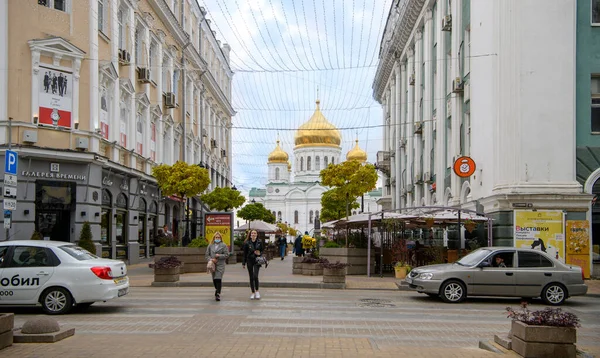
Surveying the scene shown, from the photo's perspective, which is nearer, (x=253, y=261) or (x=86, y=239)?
(x=253, y=261)

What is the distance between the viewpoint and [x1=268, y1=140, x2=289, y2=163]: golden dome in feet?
449

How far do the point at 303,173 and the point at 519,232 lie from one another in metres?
110

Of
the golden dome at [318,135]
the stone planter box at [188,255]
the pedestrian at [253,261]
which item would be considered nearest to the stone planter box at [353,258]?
the stone planter box at [188,255]

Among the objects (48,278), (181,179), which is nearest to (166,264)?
(48,278)

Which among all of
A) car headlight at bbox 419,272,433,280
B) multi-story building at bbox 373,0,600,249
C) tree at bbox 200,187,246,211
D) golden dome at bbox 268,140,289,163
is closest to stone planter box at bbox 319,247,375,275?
multi-story building at bbox 373,0,600,249

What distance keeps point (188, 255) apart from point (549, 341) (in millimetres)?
18090

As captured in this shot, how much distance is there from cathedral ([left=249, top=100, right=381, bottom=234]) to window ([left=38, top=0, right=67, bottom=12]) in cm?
9764

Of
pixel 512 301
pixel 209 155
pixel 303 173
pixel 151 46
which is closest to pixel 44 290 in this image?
pixel 512 301

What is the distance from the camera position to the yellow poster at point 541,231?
77.0 feet

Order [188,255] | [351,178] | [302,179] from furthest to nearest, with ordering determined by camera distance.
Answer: [302,179], [351,178], [188,255]

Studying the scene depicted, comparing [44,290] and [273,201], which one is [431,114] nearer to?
[44,290]

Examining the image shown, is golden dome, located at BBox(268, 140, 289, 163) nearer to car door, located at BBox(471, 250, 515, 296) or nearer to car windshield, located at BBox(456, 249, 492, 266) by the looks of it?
car windshield, located at BBox(456, 249, 492, 266)

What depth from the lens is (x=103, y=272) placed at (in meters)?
13.8

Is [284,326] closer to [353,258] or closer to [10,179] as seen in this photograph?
[10,179]
